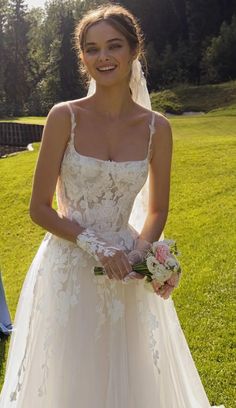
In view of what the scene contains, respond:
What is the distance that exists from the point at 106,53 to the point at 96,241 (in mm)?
809

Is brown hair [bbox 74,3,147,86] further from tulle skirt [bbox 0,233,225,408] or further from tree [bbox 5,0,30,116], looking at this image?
→ tree [bbox 5,0,30,116]

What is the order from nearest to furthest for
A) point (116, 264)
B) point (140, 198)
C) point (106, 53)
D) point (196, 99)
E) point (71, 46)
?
point (116, 264)
point (106, 53)
point (140, 198)
point (196, 99)
point (71, 46)

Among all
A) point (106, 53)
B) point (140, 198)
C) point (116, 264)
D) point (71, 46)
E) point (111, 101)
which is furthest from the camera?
point (71, 46)

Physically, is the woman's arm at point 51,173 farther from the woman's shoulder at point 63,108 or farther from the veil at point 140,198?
the veil at point 140,198

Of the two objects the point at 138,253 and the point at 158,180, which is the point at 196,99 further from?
the point at 138,253

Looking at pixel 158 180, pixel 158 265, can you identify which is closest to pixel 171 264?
pixel 158 265

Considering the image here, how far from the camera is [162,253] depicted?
92.7 inches

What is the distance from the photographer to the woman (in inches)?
96.1

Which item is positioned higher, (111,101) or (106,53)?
(106,53)

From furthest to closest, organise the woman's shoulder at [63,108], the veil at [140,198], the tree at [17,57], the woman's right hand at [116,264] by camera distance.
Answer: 1. the tree at [17,57]
2. the veil at [140,198]
3. the woman's shoulder at [63,108]
4. the woman's right hand at [116,264]

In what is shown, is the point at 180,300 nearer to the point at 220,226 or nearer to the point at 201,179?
the point at 220,226

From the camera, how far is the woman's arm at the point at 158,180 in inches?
103

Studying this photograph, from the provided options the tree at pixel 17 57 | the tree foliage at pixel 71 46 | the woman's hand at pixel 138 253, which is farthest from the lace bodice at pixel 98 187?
the tree at pixel 17 57

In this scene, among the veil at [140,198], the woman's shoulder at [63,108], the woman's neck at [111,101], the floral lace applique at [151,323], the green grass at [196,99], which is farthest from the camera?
the green grass at [196,99]
